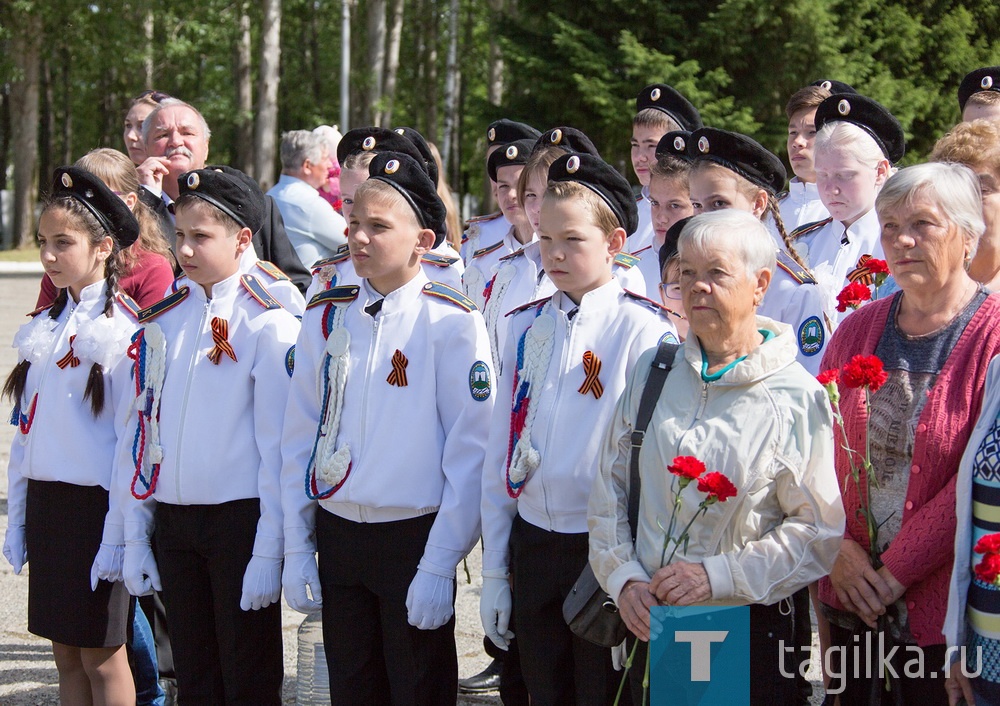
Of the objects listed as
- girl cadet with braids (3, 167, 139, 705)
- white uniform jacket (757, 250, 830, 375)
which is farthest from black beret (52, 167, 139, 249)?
white uniform jacket (757, 250, 830, 375)

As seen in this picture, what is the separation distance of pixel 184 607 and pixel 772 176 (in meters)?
2.63

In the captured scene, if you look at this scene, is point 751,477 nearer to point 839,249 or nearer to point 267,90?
point 839,249

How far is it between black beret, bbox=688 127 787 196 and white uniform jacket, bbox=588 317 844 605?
4.28ft

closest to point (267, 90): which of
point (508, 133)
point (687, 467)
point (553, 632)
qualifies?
point (508, 133)

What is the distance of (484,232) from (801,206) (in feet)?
5.86

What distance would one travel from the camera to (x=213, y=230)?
4117mm

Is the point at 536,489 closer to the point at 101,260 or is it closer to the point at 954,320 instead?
the point at 954,320

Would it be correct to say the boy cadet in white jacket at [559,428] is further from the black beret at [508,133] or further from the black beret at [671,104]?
the black beret at [671,104]

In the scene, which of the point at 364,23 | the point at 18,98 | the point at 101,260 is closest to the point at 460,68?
the point at 364,23

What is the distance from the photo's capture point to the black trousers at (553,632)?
346 centimetres

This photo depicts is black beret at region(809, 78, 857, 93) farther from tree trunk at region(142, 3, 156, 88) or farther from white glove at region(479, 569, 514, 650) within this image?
tree trunk at region(142, 3, 156, 88)

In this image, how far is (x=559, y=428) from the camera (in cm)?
349

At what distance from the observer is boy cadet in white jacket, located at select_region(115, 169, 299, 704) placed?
3.95 metres

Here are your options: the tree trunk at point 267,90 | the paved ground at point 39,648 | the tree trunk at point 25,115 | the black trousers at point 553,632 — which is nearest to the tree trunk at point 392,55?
the tree trunk at point 267,90
